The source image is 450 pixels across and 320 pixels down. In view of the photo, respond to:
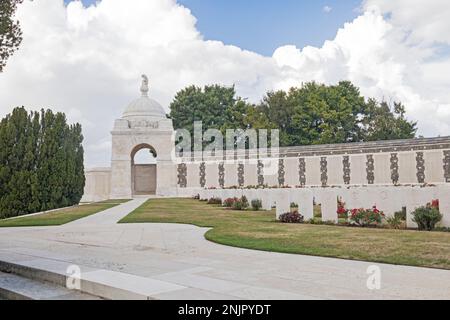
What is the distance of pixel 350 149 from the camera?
34.8 meters

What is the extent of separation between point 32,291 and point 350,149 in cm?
3210

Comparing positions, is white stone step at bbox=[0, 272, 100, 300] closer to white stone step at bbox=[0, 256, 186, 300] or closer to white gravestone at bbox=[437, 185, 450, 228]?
white stone step at bbox=[0, 256, 186, 300]

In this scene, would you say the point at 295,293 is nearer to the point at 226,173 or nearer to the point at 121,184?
the point at 226,173

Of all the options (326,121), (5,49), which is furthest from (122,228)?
(326,121)

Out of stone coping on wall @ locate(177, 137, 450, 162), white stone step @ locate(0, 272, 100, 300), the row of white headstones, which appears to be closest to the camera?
white stone step @ locate(0, 272, 100, 300)

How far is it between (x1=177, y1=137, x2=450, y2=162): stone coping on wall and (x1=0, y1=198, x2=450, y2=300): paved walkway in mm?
27134

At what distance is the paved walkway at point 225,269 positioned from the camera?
4.67m

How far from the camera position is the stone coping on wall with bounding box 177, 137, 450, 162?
104 feet

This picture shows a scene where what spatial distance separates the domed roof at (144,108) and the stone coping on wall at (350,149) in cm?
622
